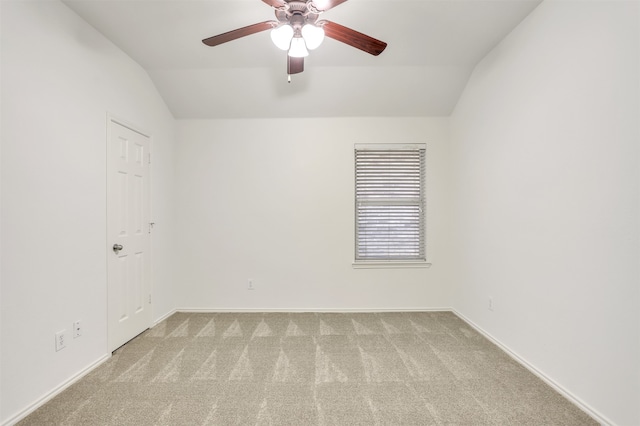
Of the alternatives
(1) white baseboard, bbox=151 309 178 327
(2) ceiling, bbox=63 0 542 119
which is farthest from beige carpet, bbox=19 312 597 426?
(2) ceiling, bbox=63 0 542 119

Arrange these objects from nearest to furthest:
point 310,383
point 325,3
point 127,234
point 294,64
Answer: point 325,3 < point 310,383 < point 294,64 < point 127,234

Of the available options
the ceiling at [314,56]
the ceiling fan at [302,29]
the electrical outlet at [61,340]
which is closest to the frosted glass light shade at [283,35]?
the ceiling fan at [302,29]

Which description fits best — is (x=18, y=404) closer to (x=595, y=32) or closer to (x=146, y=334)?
(x=146, y=334)

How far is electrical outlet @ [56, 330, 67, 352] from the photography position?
206 cm

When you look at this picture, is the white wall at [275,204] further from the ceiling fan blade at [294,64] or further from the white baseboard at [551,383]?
the ceiling fan blade at [294,64]

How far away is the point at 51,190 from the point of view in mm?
2041

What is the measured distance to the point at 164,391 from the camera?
206 centimetres

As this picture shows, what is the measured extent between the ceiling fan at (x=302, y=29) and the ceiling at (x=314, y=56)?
0.51m

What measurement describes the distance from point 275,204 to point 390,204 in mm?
1474

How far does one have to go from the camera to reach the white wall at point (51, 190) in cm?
178

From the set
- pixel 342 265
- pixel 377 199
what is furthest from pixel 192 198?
pixel 377 199

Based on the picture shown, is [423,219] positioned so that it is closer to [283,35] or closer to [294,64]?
[294,64]

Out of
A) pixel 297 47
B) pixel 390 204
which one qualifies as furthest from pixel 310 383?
pixel 390 204

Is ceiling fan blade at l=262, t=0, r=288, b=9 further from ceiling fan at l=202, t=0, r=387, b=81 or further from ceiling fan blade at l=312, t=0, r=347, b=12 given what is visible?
ceiling fan blade at l=312, t=0, r=347, b=12
